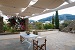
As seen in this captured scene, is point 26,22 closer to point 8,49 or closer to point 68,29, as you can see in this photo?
point 68,29

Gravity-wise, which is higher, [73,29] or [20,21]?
[20,21]

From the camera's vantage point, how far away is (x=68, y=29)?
57.6 feet

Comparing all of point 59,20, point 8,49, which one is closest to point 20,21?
point 59,20

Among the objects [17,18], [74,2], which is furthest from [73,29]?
[74,2]

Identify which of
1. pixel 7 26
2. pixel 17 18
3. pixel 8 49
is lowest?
pixel 8 49

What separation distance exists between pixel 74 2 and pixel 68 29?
35.6 feet

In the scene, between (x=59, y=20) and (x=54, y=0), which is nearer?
(x=54, y=0)

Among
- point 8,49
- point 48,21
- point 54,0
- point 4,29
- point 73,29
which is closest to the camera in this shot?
point 54,0

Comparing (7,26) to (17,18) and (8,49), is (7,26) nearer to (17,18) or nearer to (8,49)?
(17,18)

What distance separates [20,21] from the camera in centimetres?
1731

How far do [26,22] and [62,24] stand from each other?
19.8ft

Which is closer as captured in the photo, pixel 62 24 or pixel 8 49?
pixel 8 49

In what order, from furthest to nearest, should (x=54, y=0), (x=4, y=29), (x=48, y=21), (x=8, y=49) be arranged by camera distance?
(x=48, y=21) → (x=4, y=29) → (x=8, y=49) → (x=54, y=0)

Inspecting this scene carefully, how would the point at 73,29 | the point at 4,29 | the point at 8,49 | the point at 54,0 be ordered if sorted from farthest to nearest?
the point at 73,29 → the point at 4,29 → the point at 8,49 → the point at 54,0
